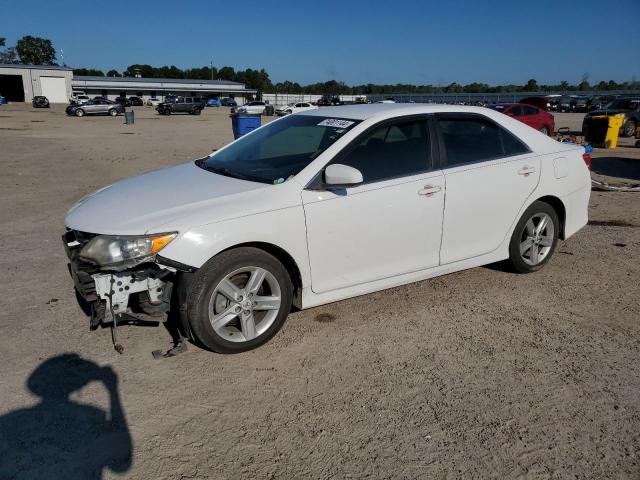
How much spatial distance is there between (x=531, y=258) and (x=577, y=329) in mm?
1149

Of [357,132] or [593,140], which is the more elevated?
[357,132]

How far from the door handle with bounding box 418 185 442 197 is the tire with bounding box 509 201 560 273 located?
1.09m

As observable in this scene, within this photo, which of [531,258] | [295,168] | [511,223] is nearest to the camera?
[295,168]

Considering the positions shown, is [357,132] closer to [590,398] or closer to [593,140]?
[590,398]

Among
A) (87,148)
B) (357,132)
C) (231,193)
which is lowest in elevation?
(87,148)

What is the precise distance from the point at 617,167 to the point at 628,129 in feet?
31.9

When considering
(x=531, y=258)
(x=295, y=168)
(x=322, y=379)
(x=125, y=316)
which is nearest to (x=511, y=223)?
(x=531, y=258)

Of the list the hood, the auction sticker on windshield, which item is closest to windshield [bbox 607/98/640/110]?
the auction sticker on windshield

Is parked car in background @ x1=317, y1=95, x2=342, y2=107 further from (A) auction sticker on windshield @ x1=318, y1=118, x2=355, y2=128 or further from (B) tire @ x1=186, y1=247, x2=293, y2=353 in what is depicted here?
(B) tire @ x1=186, y1=247, x2=293, y2=353

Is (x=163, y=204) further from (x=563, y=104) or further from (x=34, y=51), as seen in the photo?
(x=34, y=51)

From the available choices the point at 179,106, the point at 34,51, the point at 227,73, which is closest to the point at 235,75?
the point at 227,73

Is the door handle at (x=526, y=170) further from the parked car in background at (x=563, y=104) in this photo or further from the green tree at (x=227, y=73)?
the green tree at (x=227, y=73)

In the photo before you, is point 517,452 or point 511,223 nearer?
point 517,452

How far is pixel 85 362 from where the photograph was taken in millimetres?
3469
